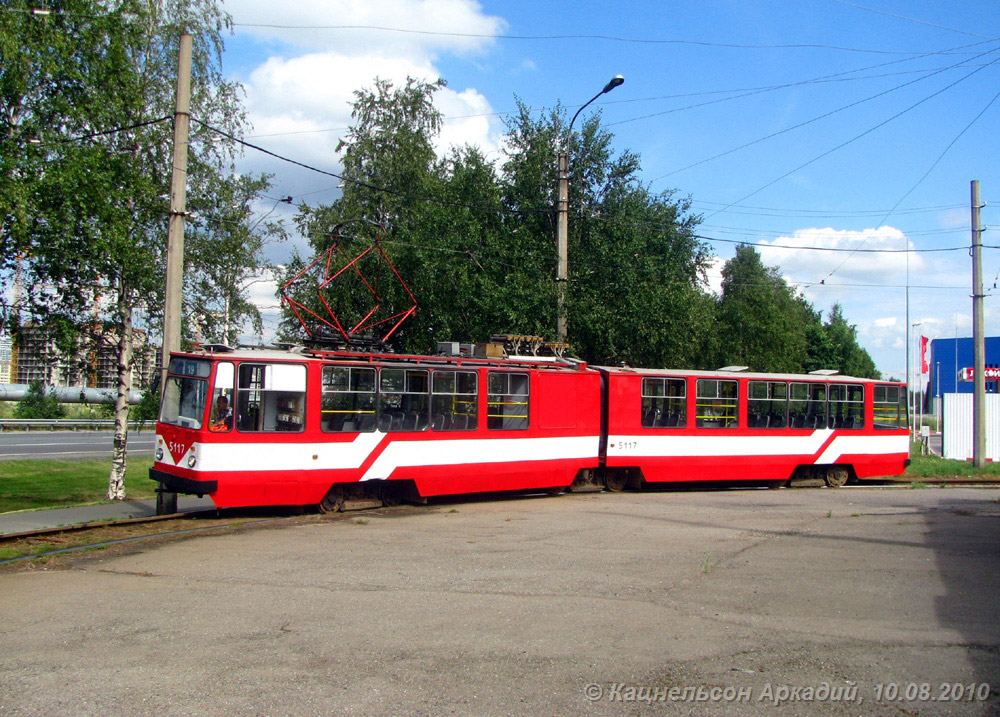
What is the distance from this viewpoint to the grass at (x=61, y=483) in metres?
18.7

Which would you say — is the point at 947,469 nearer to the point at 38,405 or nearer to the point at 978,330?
the point at 978,330

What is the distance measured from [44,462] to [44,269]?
1404cm

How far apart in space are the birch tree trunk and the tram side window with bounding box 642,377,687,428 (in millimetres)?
10991

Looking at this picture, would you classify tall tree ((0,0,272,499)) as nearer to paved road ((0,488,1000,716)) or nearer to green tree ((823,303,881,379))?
paved road ((0,488,1000,716))

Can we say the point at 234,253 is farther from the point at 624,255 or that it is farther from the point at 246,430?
the point at 624,255

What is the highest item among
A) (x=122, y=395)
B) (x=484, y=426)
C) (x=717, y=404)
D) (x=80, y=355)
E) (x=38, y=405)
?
(x=80, y=355)

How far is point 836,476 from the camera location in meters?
21.0

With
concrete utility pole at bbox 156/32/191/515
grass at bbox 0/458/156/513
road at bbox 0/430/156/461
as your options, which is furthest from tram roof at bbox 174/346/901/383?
road at bbox 0/430/156/461

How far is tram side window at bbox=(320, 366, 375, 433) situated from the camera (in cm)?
1384

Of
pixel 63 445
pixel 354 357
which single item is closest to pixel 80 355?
pixel 354 357

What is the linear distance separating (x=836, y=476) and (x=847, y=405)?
6.01 feet

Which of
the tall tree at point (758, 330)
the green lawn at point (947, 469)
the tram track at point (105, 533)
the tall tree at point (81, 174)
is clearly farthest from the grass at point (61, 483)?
the tall tree at point (758, 330)

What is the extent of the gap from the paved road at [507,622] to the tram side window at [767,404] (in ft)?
23.7

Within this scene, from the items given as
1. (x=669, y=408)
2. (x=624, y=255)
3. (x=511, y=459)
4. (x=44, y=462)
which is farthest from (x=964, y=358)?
(x=44, y=462)
